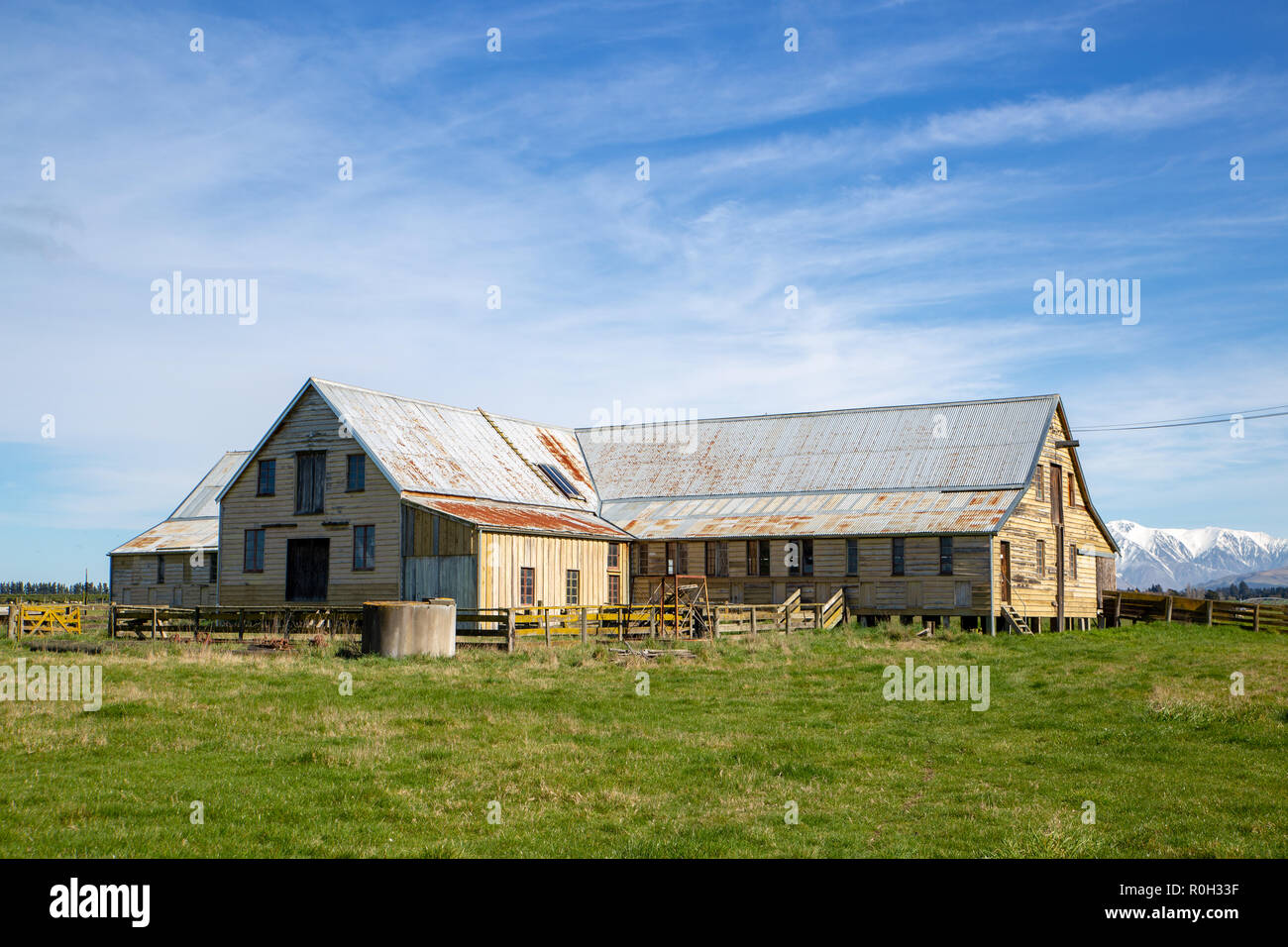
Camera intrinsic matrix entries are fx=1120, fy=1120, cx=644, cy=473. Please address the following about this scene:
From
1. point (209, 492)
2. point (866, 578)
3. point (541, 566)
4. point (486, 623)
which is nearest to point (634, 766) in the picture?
point (486, 623)

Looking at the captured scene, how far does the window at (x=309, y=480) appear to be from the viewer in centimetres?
4334

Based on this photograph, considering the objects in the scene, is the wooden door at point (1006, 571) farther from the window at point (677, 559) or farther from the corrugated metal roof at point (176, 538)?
the corrugated metal roof at point (176, 538)

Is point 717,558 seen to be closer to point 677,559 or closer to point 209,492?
point 677,559

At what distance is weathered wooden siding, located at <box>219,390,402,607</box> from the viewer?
1630 inches

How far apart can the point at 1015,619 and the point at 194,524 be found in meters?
43.8

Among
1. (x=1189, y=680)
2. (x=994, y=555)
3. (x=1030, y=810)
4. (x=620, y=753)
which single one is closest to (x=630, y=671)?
(x=620, y=753)

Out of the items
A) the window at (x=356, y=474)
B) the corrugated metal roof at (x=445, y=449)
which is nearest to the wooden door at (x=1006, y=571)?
the corrugated metal roof at (x=445, y=449)

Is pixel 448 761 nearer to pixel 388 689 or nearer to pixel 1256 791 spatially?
pixel 388 689

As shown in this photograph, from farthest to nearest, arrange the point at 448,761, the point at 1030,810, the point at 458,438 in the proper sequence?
the point at 458,438 < the point at 448,761 < the point at 1030,810

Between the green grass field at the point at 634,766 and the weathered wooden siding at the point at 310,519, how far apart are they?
15.1 m

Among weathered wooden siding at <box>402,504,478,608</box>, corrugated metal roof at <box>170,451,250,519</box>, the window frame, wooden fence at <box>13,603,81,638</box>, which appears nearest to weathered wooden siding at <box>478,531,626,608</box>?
weathered wooden siding at <box>402,504,478,608</box>

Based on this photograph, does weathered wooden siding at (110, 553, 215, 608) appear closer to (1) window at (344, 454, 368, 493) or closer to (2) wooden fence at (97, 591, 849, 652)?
(2) wooden fence at (97, 591, 849, 652)
